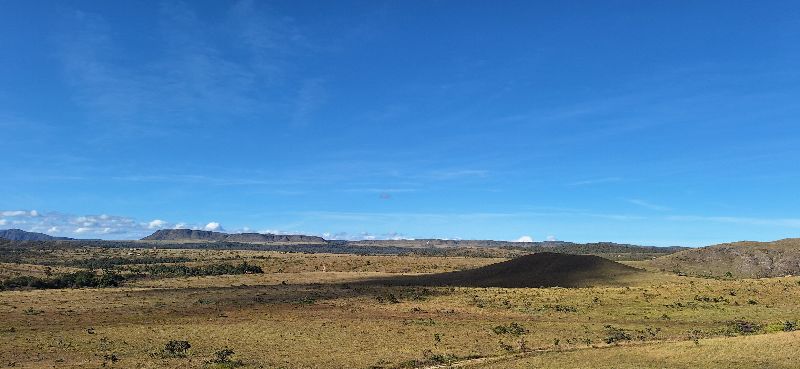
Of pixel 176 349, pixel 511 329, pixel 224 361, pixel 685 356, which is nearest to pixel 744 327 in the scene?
pixel 511 329

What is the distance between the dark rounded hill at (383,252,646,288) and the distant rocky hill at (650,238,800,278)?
26.1 meters

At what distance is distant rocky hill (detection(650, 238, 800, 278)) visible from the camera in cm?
10996

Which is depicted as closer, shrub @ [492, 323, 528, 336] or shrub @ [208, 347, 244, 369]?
shrub @ [208, 347, 244, 369]

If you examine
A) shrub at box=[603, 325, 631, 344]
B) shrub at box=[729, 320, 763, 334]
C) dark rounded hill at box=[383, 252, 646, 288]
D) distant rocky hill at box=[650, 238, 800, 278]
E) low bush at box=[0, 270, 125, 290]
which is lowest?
shrub at box=[603, 325, 631, 344]

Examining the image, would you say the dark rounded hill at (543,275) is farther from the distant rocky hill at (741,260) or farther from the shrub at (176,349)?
the shrub at (176,349)

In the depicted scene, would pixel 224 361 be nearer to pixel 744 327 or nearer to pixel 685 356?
pixel 685 356

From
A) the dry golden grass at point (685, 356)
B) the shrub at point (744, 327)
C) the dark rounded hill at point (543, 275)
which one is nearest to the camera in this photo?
the dry golden grass at point (685, 356)

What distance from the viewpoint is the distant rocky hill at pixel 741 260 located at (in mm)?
109956

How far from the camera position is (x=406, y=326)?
48.8m

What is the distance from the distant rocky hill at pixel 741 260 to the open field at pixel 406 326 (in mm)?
38246

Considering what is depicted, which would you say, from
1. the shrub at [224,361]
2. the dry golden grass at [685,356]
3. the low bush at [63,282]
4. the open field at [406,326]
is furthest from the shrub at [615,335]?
the low bush at [63,282]

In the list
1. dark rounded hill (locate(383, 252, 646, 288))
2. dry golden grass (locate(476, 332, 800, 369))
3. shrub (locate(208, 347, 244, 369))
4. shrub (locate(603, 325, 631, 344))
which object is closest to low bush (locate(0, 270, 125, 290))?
dark rounded hill (locate(383, 252, 646, 288))

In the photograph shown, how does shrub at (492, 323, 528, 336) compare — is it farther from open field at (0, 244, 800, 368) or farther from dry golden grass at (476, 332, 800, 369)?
dry golden grass at (476, 332, 800, 369)

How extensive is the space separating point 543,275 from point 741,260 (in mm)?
49468
